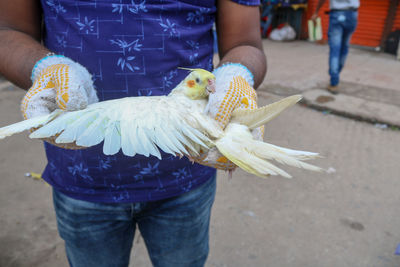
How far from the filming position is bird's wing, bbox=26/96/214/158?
2.70 ft

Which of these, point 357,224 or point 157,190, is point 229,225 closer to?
point 357,224

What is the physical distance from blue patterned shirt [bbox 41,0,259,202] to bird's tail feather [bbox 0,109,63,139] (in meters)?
0.24

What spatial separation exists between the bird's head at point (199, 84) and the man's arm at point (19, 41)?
1.64 feet

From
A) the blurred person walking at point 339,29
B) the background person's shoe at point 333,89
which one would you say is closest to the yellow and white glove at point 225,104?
the blurred person walking at point 339,29

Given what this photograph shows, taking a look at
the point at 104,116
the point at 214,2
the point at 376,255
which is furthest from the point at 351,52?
the point at 104,116

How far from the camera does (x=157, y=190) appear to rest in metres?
1.10

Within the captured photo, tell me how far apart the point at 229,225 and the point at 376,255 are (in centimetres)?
110

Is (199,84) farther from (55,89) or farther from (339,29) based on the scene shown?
(339,29)

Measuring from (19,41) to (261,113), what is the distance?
0.87 m

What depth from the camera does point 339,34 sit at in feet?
15.3

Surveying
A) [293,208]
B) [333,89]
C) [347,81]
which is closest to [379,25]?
[347,81]

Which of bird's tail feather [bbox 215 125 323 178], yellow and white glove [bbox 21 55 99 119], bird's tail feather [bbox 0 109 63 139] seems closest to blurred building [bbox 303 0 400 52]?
bird's tail feather [bbox 215 125 323 178]

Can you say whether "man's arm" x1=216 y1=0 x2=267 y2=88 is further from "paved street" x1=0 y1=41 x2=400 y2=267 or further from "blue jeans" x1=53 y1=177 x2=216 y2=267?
"paved street" x1=0 y1=41 x2=400 y2=267

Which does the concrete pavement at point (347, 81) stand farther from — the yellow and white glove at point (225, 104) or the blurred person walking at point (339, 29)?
the yellow and white glove at point (225, 104)
